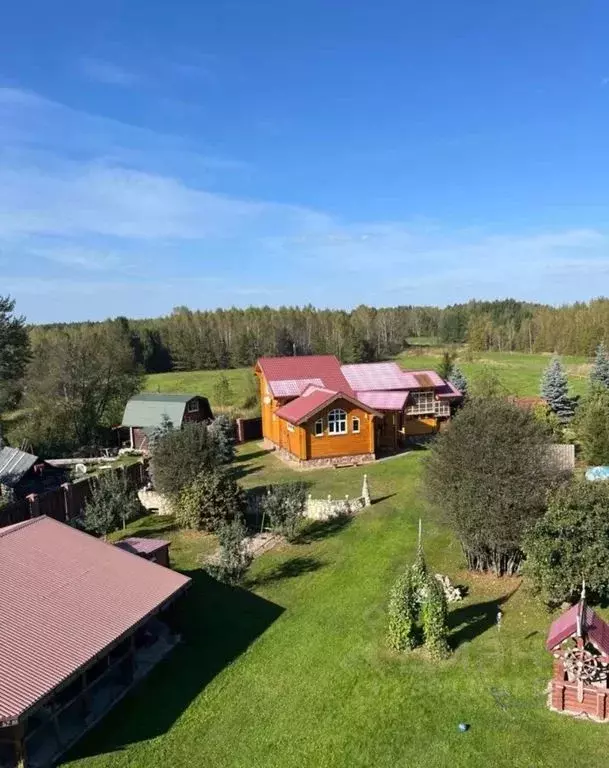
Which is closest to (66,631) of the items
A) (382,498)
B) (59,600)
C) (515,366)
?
(59,600)

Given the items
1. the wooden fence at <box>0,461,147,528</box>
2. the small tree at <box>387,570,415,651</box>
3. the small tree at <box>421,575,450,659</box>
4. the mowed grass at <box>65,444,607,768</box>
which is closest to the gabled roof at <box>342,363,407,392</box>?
the wooden fence at <box>0,461,147,528</box>

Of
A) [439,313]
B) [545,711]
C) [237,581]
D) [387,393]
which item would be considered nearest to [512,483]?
[545,711]

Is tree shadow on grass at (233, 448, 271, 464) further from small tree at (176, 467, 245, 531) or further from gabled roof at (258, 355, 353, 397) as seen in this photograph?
small tree at (176, 467, 245, 531)

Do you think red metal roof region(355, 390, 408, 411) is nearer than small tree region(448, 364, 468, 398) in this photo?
Yes

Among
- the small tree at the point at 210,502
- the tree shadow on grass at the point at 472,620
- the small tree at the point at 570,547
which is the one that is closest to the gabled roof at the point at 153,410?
the small tree at the point at 210,502

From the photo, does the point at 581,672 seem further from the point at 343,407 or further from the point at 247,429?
the point at 247,429

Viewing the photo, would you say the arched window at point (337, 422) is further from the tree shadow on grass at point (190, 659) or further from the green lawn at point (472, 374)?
the green lawn at point (472, 374)
